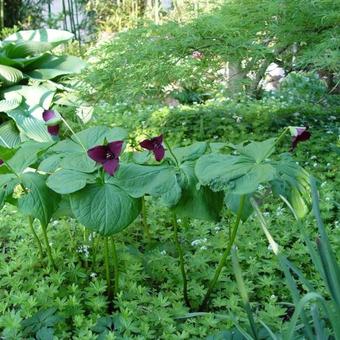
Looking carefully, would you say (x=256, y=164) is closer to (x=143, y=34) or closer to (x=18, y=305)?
(x=18, y=305)

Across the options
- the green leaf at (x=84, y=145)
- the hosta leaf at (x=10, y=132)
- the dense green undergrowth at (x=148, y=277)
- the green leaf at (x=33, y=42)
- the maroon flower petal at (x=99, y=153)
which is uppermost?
the maroon flower petal at (x=99, y=153)

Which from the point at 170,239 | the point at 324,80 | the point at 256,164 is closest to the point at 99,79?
the point at 170,239

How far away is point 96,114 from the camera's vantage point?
3.60 metres

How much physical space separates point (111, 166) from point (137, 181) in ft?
0.29

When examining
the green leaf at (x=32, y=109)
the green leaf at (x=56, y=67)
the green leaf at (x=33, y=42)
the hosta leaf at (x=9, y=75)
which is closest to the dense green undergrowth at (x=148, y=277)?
the green leaf at (x=32, y=109)

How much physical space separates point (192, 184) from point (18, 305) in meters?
0.56

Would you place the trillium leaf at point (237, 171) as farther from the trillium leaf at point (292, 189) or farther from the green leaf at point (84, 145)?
the green leaf at point (84, 145)

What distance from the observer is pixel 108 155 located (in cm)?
108

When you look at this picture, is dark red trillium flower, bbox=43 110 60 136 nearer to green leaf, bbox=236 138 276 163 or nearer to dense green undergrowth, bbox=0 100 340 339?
dense green undergrowth, bbox=0 100 340 339

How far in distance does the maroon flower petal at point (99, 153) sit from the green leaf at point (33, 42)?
2.90 m

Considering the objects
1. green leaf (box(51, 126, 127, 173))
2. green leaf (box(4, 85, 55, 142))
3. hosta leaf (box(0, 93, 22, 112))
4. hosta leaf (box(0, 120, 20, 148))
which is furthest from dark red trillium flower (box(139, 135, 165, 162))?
hosta leaf (box(0, 93, 22, 112))

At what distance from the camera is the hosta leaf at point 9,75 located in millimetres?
3498

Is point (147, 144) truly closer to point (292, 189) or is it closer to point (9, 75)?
point (292, 189)

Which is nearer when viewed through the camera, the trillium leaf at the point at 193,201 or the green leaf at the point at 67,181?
the green leaf at the point at 67,181
